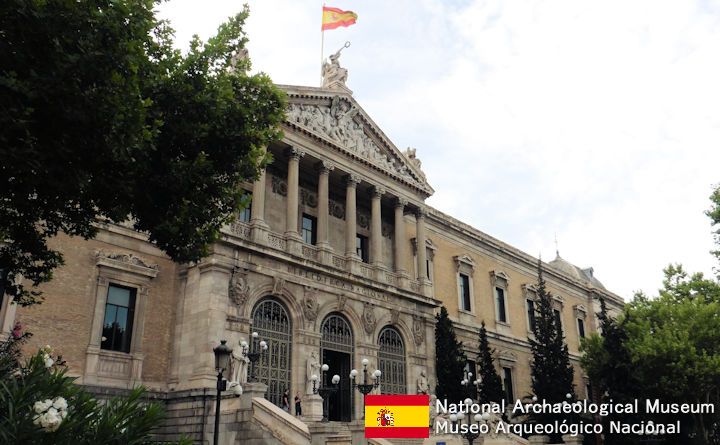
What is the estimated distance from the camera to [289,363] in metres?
21.9

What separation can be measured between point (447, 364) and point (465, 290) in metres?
8.98

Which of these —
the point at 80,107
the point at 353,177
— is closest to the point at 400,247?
the point at 353,177

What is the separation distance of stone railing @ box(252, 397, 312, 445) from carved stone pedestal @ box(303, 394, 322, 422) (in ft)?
14.1

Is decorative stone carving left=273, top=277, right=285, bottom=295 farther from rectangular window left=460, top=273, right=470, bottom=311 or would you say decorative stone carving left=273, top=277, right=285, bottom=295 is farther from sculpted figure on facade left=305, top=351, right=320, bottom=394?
rectangular window left=460, top=273, right=470, bottom=311

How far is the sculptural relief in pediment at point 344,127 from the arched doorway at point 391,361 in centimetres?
777

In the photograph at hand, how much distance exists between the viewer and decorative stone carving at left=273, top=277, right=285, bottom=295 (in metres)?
21.9

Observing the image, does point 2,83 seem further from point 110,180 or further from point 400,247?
point 400,247

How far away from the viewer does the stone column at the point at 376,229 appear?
26891 mm

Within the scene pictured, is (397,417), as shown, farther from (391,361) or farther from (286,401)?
(286,401)

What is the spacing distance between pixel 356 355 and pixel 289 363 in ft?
11.0

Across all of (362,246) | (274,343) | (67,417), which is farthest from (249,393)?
(362,246)

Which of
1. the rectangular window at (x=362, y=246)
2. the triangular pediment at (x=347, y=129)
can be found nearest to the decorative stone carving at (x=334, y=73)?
the triangular pediment at (x=347, y=129)

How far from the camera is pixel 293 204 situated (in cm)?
2389

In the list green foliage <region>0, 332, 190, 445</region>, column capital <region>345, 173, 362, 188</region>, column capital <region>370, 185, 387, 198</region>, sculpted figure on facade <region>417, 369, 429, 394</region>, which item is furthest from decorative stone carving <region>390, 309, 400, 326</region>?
green foliage <region>0, 332, 190, 445</region>
